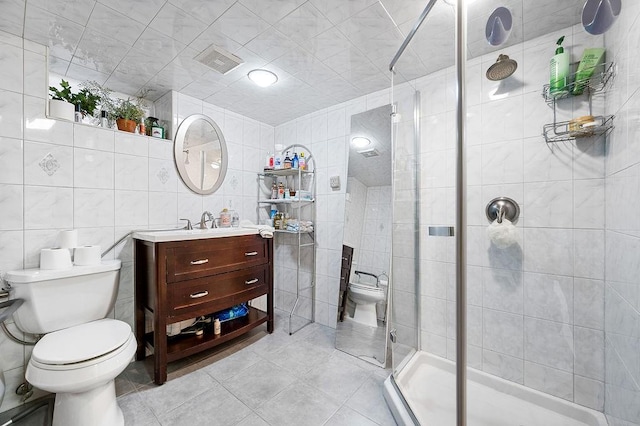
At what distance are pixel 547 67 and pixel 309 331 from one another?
2428mm

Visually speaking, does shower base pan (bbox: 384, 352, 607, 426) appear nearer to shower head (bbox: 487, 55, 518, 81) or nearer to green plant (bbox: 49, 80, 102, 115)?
shower head (bbox: 487, 55, 518, 81)

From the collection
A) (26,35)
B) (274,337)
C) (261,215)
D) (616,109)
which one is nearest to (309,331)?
(274,337)

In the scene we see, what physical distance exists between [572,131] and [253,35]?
172 centimetres

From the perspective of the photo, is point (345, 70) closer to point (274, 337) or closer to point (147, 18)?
point (147, 18)

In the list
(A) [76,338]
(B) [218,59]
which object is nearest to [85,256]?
(A) [76,338]

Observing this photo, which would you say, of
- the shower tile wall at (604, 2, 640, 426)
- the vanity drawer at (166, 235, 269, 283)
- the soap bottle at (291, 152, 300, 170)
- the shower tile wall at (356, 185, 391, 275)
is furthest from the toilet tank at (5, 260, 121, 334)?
the shower tile wall at (604, 2, 640, 426)

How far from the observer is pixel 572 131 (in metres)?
1.18

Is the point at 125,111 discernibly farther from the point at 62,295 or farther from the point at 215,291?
the point at 215,291

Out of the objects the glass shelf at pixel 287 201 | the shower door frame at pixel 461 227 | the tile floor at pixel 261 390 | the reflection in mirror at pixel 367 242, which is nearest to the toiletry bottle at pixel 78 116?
the glass shelf at pixel 287 201

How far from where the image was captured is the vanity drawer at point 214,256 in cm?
158

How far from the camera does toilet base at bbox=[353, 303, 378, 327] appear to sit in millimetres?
1877

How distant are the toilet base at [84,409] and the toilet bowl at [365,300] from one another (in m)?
1.52

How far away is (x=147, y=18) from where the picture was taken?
1.28 m

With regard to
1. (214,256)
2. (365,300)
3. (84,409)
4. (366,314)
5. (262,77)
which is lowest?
(84,409)
